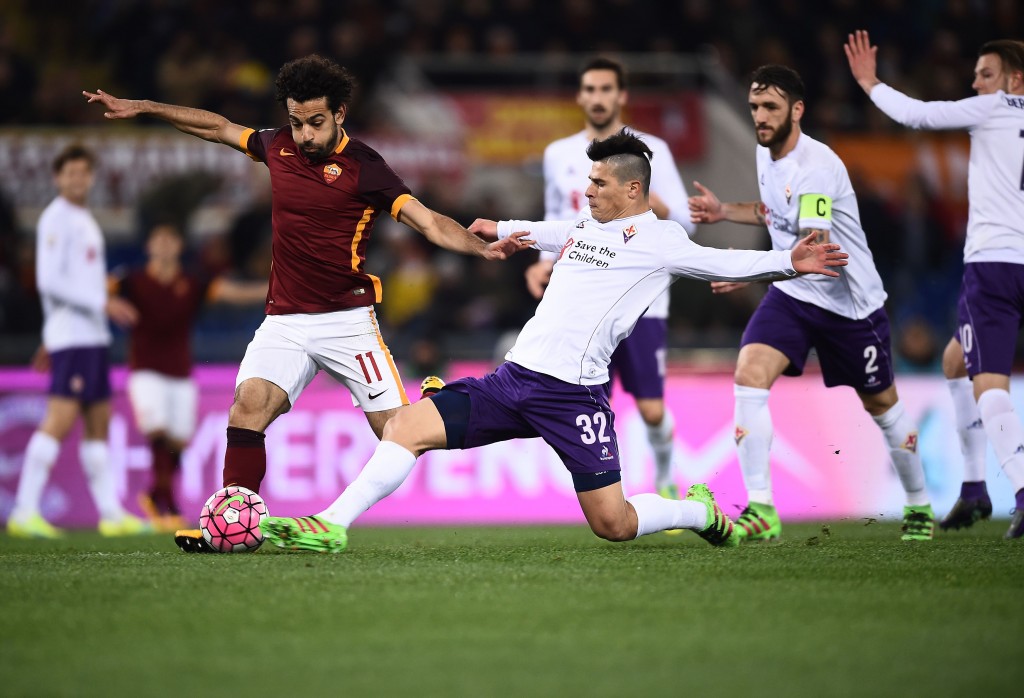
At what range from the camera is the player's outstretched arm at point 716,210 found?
769 cm

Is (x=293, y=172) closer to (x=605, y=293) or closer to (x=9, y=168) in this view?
(x=605, y=293)

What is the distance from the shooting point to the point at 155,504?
446 inches

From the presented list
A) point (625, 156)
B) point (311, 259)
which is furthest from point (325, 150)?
point (625, 156)

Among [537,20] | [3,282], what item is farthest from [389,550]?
[537,20]

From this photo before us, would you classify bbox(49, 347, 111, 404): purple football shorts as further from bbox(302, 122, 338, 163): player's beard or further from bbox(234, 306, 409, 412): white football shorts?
bbox(302, 122, 338, 163): player's beard

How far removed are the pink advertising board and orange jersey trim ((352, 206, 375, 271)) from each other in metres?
4.66

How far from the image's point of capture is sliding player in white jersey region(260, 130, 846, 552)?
250 inches

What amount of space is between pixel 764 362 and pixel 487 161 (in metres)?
9.20

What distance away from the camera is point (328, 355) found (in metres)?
7.09

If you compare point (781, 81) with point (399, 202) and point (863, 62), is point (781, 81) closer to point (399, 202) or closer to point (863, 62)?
point (863, 62)

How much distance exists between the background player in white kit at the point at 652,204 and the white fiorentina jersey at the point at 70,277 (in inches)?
160

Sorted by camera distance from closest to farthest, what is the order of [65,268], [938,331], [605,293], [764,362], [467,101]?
[605,293], [764,362], [65,268], [938,331], [467,101]

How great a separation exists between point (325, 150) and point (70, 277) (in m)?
4.61

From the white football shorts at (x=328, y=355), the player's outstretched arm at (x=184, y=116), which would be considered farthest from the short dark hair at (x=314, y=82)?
the white football shorts at (x=328, y=355)
